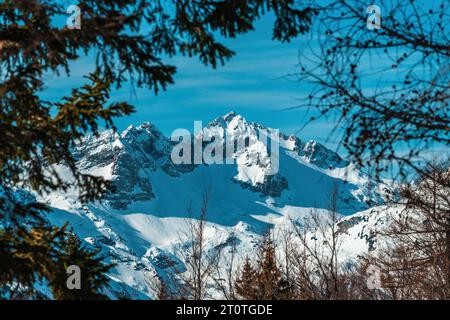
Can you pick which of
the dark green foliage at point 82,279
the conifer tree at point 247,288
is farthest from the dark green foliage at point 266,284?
the dark green foliage at point 82,279

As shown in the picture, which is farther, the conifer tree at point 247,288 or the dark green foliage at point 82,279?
the conifer tree at point 247,288

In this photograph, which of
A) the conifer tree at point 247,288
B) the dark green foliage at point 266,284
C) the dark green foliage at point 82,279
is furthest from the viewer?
the conifer tree at point 247,288

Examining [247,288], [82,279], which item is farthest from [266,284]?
[82,279]

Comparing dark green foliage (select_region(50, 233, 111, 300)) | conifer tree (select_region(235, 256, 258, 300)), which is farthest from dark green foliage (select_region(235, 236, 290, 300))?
dark green foliage (select_region(50, 233, 111, 300))

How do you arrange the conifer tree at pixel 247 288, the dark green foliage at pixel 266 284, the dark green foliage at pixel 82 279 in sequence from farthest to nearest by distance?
the conifer tree at pixel 247 288 → the dark green foliage at pixel 266 284 → the dark green foliage at pixel 82 279

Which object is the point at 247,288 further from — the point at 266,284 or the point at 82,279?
the point at 82,279

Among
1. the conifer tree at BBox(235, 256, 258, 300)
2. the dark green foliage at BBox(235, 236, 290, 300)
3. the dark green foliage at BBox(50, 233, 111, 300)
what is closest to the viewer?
the dark green foliage at BBox(50, 233, 111, 300)

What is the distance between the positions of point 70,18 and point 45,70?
2.45ft

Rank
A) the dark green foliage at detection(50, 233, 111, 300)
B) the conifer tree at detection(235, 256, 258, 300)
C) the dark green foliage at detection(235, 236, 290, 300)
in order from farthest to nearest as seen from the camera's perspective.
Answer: the conifer tree at detection(235, 256, 258, 300)
the dark green foliage at detection(235, 236, 290, 300)
the dark green foliage at detection(50, 233, 111, 300)

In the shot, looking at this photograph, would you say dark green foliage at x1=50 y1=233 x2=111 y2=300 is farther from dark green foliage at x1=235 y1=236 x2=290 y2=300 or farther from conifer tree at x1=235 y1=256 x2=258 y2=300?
conifer tree at x1=235 y1=256 x2=258 y2=300

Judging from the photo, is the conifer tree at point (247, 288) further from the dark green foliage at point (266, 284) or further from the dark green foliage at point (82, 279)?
the dark green foliage at point (82, 279)

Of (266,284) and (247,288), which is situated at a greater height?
(247,288)

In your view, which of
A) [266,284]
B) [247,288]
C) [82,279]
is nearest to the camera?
[82,279]
